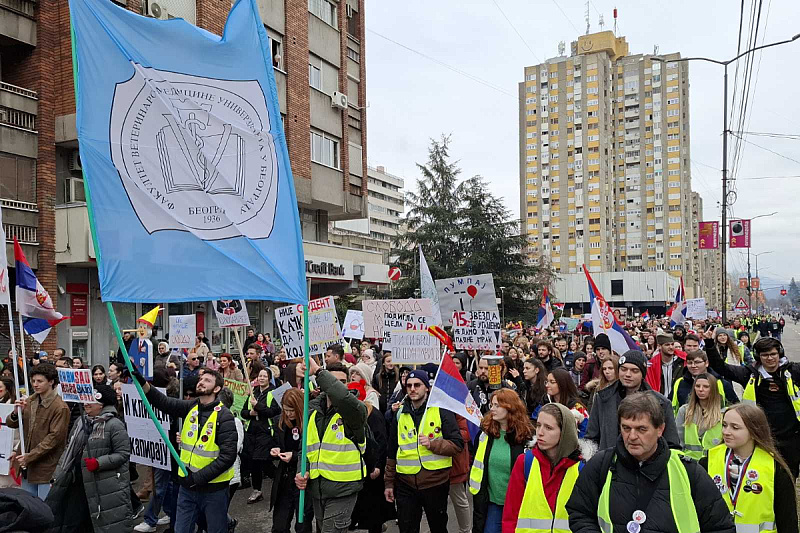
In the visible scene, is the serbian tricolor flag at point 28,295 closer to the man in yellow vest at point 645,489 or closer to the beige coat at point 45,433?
the beige coat at point 45,433

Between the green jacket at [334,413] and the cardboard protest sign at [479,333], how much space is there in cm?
522

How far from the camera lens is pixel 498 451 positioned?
5625mm

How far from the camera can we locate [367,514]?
7023mm

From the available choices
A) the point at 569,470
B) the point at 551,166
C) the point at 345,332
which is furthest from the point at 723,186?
the point at 551,166

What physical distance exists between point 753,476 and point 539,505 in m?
1.32

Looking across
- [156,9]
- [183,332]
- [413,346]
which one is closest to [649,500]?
[413,346]

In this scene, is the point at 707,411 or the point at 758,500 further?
the point at 707,411

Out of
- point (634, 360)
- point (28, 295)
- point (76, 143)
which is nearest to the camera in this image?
point (634, 360)

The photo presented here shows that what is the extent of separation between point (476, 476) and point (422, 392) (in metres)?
1.07

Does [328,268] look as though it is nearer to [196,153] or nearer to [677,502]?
[196,153]

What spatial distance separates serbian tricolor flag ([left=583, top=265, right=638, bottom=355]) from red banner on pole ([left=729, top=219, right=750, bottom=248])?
63.0 feet

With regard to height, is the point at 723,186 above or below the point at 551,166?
below

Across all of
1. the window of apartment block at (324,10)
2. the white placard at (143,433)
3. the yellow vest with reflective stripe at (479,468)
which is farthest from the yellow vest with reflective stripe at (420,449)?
the window of apartment block at (324,10)

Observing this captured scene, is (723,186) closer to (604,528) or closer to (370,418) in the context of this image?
(370,418)
